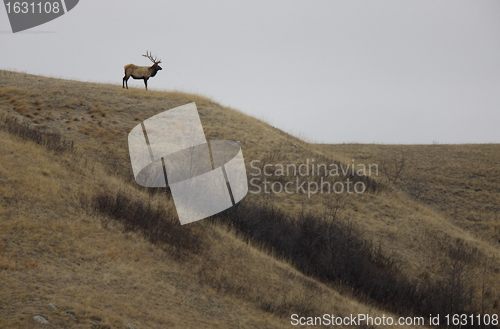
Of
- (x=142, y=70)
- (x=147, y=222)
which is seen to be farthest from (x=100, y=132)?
(x=147, y=222)

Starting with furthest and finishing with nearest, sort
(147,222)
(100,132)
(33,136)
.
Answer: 1. (100,132)
2. (33,136)
3. (147,222)

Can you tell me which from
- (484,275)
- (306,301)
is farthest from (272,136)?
(306,301)

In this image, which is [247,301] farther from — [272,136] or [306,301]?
[272,136]

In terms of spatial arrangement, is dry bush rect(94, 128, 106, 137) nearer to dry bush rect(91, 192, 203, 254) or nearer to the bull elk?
the bull elk

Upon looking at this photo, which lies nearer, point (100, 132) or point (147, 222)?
point (147, 222)

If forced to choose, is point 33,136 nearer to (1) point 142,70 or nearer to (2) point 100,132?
(2) point 100,132

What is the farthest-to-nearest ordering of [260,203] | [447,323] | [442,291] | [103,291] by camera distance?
[260,203] < [442,291] < [447,323] < [103,291]

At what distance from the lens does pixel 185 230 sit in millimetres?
13664

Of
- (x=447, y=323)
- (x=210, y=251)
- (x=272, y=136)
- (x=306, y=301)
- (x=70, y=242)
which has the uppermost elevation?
(x=272, y=136)

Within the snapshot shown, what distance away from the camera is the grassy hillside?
9492 millimetres

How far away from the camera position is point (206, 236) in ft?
45.4

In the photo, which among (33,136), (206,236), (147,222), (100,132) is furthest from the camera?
(100,132)

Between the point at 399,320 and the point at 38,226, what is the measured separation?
1103 cm

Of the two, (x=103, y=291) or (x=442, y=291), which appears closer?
A: (x=103, y=291)
